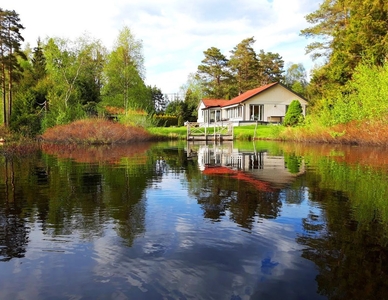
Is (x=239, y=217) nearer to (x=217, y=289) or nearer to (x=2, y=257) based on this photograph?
(x=217, y=289)

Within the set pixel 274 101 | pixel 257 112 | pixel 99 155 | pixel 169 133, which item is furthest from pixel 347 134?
pixel 257 112

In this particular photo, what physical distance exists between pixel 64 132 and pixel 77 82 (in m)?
15.1

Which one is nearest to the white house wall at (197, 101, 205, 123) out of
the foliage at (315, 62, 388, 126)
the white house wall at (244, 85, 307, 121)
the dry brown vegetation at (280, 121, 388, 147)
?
the white house wall at (244, 85, 307, 121)

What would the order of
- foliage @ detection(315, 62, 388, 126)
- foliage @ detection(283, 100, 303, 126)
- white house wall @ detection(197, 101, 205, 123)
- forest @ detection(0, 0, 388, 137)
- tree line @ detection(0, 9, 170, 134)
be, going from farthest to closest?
1. white house wall @ detection(197, 101, 205, 123)
2. foliage @ detection(283, 100, 303, 126)
3. tree line @ detection(0, 9, 170, 134)
4. forest @ detection(0, 0, 388, 137)
5. foliage @ detection(315, 62, 388, 126)

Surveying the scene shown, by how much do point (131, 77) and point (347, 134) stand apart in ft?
101

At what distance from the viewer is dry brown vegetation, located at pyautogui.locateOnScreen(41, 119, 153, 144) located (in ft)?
88.4

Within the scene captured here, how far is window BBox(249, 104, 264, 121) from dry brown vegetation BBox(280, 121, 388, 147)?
601 inches

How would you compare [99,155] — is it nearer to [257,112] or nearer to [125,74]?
[125,74]

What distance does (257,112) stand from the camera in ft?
161

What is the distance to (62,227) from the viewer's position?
207 inches

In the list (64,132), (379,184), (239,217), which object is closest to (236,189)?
(239,217)

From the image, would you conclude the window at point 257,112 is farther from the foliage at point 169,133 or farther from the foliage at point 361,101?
the foliage at point 361,101

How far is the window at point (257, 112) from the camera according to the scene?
1905 inches

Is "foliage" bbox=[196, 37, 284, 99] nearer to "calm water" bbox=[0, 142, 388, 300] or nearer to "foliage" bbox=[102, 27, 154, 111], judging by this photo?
"foliage" bbox=[102, 27, 154, 111]
